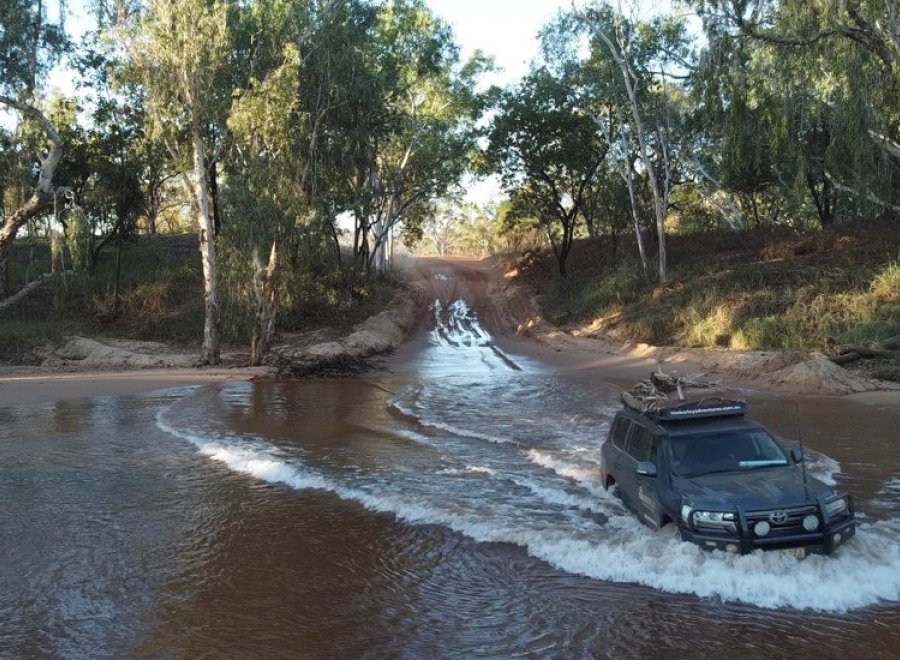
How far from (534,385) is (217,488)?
43.5 feet

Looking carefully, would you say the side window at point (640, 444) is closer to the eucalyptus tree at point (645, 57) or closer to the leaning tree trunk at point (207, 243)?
the leaning tree trunk at point (207, 243)

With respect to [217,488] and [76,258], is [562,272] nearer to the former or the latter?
[76,258]

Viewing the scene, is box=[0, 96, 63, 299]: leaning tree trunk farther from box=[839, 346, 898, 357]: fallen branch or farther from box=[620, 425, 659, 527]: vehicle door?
box=[839, 346, 898, 357]: fallen branch

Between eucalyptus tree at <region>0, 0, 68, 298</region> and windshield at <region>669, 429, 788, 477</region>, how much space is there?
981 inches

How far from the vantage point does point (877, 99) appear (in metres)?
20.6

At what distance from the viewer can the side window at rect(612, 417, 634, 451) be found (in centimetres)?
935

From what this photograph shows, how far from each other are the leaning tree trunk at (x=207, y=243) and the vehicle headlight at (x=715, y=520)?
2180 cm

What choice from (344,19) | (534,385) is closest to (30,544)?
(534,385)

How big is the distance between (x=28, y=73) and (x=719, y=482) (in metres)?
28.0

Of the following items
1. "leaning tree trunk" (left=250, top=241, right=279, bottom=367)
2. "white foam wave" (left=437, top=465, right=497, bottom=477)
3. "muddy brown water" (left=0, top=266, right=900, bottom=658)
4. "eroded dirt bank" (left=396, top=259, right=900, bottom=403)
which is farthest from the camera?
"leaning tree trunk" (left=250, top=241, right=279, bottom=367)

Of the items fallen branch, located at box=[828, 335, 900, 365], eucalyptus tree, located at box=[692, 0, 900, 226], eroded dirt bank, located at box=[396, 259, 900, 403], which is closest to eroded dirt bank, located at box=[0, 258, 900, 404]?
eroded dirt bank, located at box=[396, 259, 900, 403]

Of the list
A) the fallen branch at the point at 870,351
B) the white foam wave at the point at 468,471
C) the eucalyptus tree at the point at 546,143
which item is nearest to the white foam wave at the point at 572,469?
the white foam wave at the point at 468,471

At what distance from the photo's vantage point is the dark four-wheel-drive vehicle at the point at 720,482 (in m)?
6.65

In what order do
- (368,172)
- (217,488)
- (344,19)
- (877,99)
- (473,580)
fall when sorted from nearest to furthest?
(473,580), (217,488), (877,99), (344,19), (368,172)
